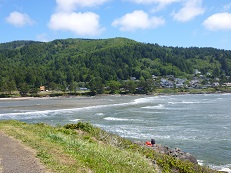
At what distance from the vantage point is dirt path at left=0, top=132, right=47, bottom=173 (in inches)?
403

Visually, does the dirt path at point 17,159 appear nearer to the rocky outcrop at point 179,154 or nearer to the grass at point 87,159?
the grass at point 87,159

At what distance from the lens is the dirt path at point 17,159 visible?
10.2 metres

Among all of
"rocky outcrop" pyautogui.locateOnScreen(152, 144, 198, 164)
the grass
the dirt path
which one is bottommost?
"rocky outcrop" pyautogui.locateOnScreen(152, 144, 198, 164)

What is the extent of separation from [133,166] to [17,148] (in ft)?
17.0

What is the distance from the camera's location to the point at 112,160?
12.4 m

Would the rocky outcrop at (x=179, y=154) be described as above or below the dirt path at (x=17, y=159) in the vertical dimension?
below

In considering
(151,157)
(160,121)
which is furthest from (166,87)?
(151,157)

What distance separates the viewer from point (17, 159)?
11.6 meters

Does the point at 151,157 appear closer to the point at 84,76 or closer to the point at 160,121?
the point at 160,121

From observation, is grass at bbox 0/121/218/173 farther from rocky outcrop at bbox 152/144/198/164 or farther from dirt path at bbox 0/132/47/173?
rocky outcrop at bbox 152/144/198/164

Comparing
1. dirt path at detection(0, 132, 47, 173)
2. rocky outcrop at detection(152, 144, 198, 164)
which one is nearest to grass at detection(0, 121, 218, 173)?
dirt path at detection(0, 132, 47, 173)

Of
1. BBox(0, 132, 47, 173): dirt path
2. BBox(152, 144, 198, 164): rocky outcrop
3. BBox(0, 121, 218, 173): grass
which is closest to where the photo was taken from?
BBox(0, 132, 47, 173): dirt path

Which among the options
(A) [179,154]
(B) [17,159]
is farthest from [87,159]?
(A) [179,154]

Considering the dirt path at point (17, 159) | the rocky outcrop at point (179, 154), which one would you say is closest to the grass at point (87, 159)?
the dirt path at point (17, 159)
